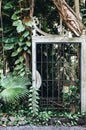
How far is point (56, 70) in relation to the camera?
6.54 meters

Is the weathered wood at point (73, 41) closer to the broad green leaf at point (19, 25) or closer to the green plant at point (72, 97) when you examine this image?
the green plant at point (72, 97)

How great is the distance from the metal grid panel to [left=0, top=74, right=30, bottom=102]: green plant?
45cm

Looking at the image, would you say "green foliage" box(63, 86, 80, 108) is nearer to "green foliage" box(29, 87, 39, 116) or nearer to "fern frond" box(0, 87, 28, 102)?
"green foliage" box(29, 87, 39, 116)

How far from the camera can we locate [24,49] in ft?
21.5

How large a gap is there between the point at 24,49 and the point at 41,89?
952 millimetres

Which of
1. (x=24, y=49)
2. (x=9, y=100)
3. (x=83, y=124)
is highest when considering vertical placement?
(x=24, y=49)

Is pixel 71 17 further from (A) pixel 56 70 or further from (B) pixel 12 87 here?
(B) pixel 12 87

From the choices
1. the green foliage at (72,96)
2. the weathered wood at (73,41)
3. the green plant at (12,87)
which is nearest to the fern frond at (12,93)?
the green plant at (12,87)

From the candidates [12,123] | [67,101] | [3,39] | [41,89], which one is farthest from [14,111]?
[3,39]

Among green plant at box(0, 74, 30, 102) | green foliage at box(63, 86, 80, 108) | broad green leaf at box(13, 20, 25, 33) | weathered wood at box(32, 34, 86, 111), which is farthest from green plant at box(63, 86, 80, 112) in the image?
broad green leaf at box(13, 20, 25, 33)

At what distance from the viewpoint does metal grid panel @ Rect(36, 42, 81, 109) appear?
21.2ft

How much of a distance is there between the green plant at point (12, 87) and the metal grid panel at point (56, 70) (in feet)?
1.47

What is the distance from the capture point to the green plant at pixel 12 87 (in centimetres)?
595

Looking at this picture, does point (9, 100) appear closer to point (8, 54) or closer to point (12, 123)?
point (12, 123)
